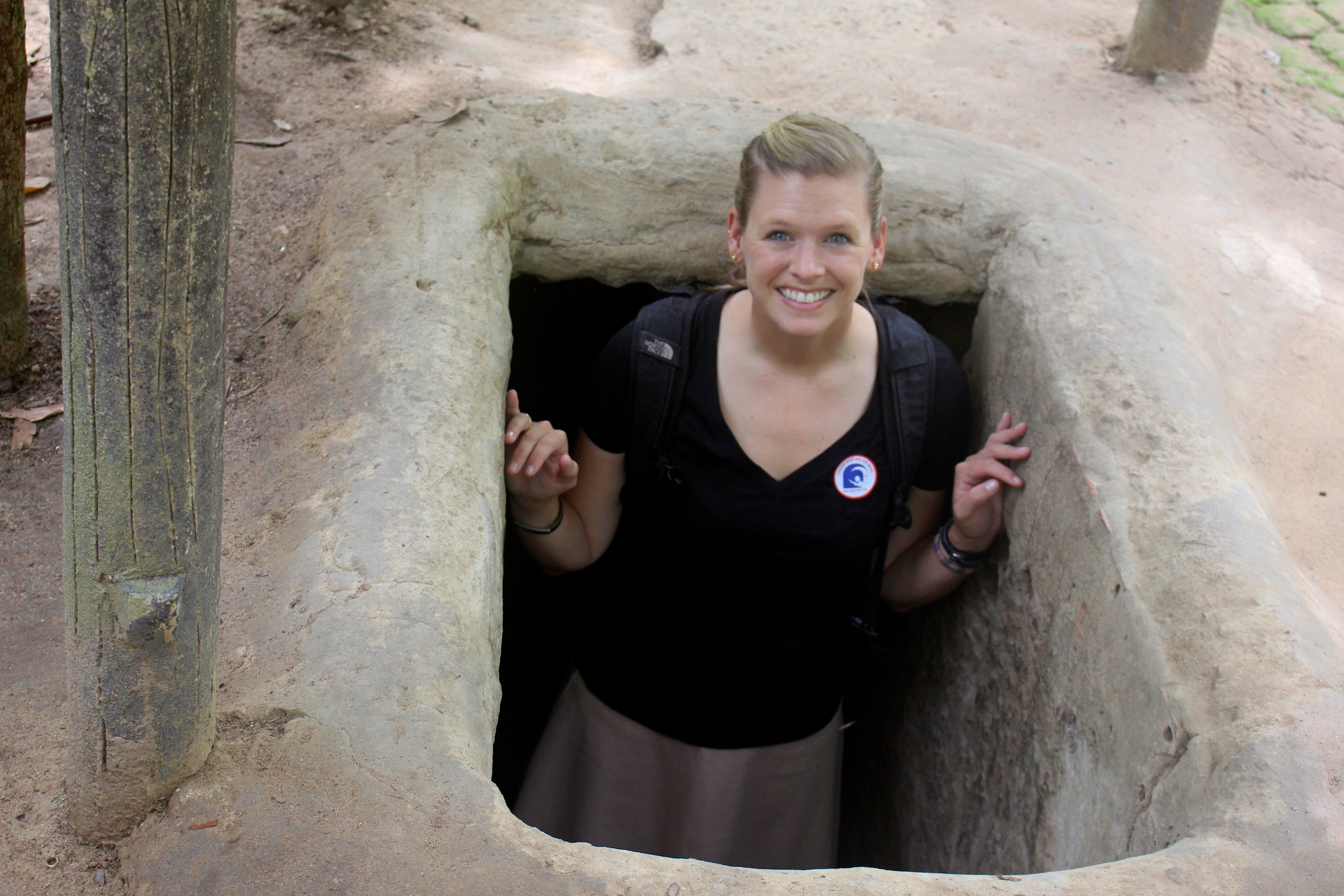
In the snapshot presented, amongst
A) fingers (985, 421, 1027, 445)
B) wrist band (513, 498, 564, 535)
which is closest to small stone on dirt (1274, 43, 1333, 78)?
fingers (985, 421, 1027, 445)

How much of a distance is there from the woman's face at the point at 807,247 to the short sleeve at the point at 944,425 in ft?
1.07

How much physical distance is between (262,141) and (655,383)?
138 cm

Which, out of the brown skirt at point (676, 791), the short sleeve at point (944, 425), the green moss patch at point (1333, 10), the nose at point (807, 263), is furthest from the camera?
the green moss patch at point (1333, 10)

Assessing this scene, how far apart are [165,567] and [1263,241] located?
131 inches

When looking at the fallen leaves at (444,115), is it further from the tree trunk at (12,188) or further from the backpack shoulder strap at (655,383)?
the tree trunk at (12,188)

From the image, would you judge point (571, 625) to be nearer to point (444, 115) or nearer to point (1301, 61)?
point (444, 115)

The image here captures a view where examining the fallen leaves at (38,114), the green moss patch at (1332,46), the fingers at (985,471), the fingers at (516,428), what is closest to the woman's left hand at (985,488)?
the fingers at (985,471)

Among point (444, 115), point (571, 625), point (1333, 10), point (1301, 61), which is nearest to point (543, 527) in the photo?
point (444, 115)

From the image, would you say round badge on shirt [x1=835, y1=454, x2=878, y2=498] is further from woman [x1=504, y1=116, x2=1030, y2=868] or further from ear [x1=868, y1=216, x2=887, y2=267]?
ear [x1=868, y1=216, x2=887, y2=267]

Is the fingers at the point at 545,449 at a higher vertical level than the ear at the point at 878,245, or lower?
lower

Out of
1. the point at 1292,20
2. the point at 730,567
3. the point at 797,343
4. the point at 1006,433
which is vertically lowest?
the point at 730,567

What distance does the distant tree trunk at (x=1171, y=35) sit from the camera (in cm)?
440

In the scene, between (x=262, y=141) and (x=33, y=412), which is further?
(x=262, y=141)

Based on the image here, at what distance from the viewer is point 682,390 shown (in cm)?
250
